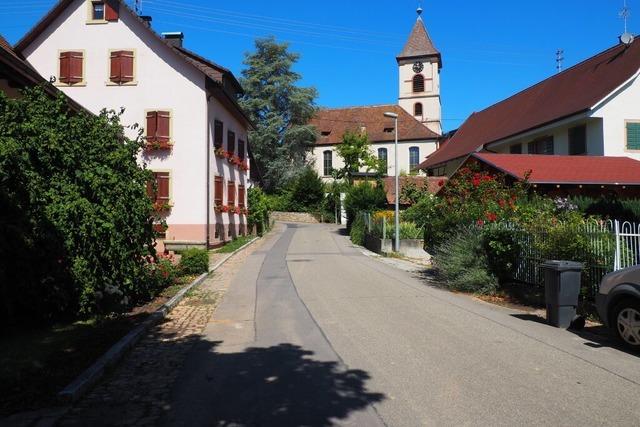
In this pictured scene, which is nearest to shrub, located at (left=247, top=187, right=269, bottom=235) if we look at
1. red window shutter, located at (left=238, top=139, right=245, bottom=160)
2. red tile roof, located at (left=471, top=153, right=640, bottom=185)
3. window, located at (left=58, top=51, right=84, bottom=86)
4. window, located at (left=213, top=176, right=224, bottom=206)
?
red window shutter, located at (left=238, top=139, right=245, bottom=160)

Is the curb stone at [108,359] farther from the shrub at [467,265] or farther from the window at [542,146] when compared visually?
the window at [542,146]

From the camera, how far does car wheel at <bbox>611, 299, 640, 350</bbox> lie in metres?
6.84

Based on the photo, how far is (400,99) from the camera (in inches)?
2869

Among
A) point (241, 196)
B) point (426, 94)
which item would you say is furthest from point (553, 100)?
point (426, 94)

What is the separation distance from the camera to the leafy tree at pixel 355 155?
6047cm

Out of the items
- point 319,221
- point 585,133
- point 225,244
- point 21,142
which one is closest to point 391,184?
point 319,221

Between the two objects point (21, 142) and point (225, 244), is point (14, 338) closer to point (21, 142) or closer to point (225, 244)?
point (21, 142)

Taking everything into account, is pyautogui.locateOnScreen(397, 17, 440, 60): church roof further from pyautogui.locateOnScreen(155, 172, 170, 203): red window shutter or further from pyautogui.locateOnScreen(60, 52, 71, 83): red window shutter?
pyautogui.locateOnScreen(155, 172, 170, 203): red window shutter

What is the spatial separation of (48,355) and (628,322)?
23.1 ft

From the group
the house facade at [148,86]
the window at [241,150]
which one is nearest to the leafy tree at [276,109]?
the window at [241,150]

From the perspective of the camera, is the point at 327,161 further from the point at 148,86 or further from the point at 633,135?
the point at 148,86

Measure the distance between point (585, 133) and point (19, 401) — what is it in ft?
96.6

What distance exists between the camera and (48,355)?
20.5 feet

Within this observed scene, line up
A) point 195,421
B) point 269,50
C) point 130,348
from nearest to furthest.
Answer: point 195,421, point 130,348, point 269,50
